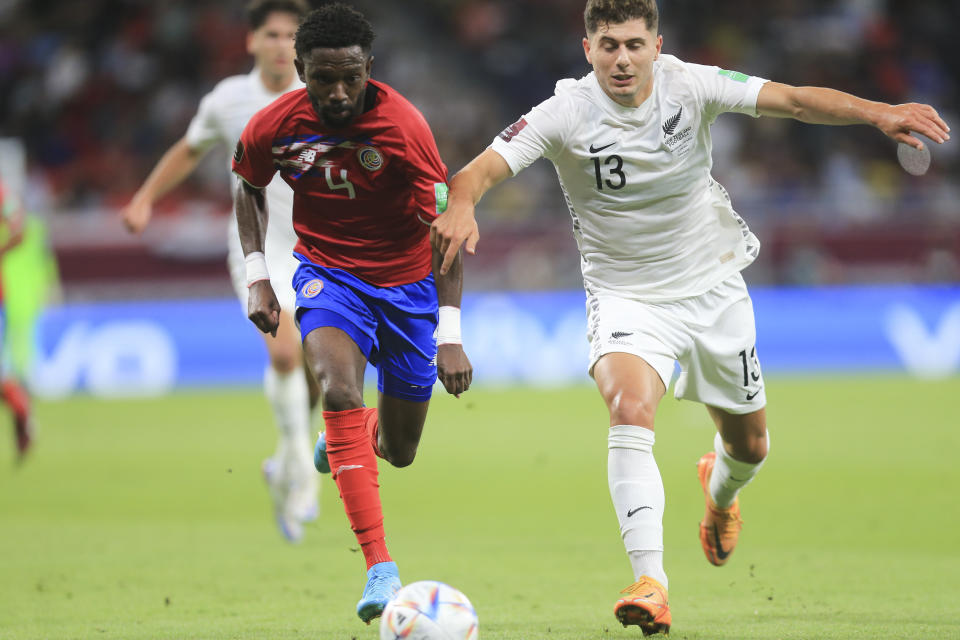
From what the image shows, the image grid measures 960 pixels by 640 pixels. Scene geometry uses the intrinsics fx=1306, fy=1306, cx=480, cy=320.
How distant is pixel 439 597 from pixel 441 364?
969 millimetres

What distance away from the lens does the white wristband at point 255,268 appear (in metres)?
5.59

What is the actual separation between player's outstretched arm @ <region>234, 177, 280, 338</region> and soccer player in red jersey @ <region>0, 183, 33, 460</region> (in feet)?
17.7

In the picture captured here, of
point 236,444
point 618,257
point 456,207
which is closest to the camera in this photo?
point 456,207

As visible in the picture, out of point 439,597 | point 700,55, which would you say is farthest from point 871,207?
point 439,597

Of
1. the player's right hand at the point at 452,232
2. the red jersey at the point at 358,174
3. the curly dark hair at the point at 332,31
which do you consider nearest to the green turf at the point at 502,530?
the player's right hand at the point at 452,232

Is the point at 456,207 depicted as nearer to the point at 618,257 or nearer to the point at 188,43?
the point at 618,257

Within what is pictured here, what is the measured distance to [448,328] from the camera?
17.1 ft

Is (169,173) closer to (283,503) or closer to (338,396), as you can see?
(283,503)

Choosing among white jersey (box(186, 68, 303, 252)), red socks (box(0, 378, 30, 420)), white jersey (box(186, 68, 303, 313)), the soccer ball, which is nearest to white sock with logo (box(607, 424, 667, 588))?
the soccer ball

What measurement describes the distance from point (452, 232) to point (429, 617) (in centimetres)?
147

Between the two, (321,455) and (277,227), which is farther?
(277,227)

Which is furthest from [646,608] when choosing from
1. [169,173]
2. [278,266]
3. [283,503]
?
[169,173]

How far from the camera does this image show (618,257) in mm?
5727

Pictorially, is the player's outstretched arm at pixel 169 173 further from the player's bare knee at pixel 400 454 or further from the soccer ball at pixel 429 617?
the soccer ball at pixel 429 617
